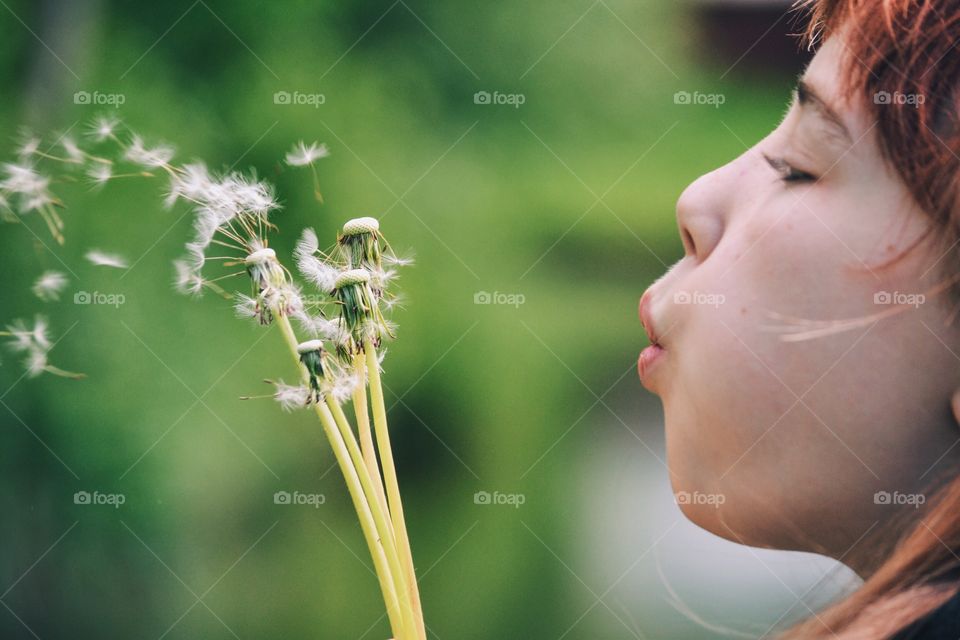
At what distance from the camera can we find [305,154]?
89cm

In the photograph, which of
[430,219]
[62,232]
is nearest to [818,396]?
[430,219]

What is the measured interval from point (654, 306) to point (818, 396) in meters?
0.12

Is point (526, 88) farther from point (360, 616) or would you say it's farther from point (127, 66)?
point (360, 616)

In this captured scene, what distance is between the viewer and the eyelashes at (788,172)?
22.0 inches

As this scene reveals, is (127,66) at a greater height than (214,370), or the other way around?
(127,66)

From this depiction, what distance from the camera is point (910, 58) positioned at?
1.73 ft
